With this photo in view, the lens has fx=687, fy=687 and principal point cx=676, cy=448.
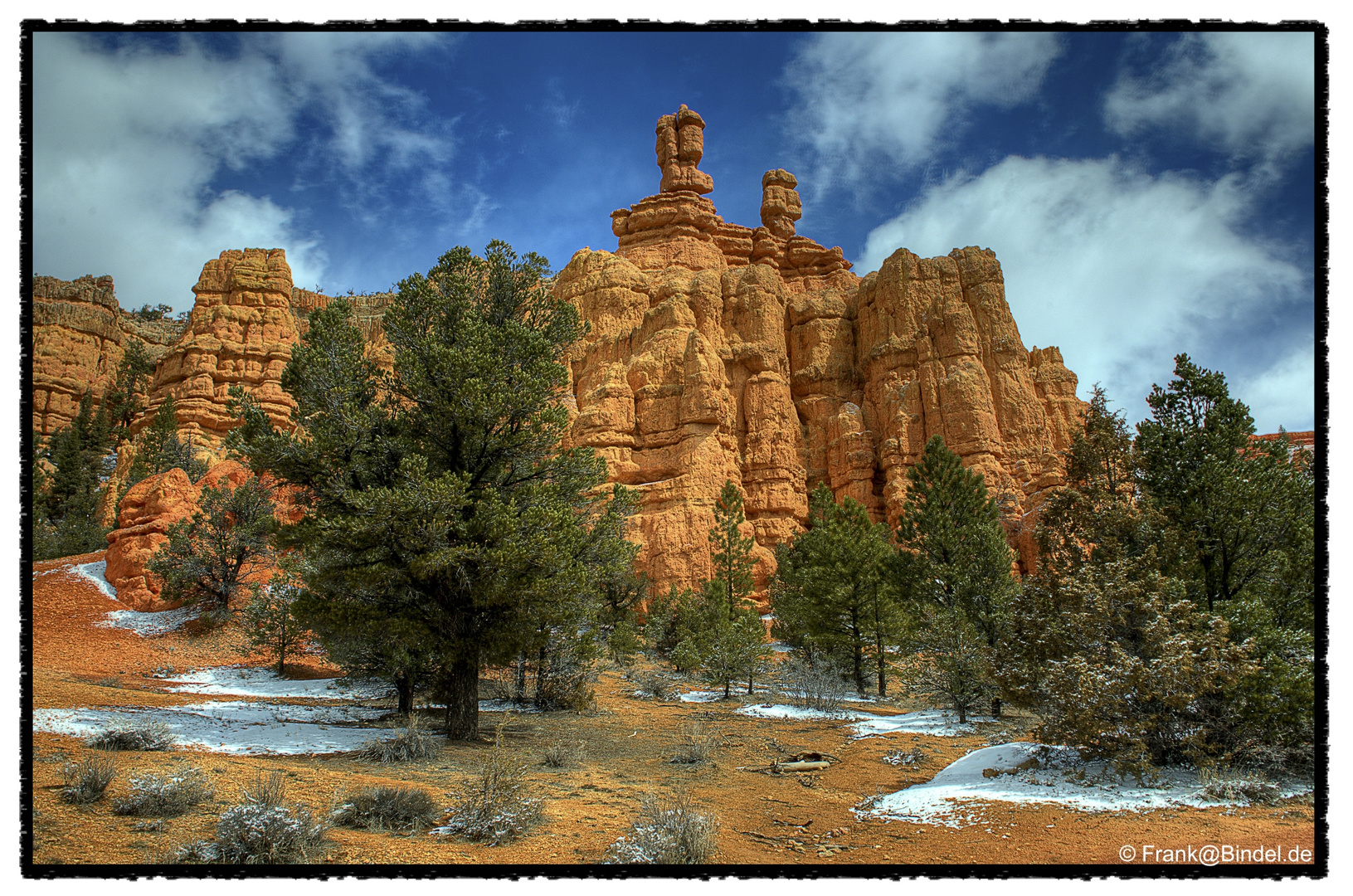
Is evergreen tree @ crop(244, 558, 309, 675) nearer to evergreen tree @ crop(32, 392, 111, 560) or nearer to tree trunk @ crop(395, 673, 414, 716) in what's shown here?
tree trunk @ crop(395, 673, 414, 716)

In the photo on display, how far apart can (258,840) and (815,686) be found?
1529 centimetres

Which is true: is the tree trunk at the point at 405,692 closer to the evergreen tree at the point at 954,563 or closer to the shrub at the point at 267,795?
the shrub at the point at 267,795

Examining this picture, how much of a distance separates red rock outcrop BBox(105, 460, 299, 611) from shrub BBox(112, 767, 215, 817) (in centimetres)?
1845

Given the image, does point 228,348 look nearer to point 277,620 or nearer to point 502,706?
point 277,620

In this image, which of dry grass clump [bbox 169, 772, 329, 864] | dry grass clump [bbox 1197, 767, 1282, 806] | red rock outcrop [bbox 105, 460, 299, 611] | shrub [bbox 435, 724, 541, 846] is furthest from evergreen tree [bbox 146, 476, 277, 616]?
dry grass clump [bbox 1197, 767, 1282, 806]

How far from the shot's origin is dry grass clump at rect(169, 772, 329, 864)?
4910 mm

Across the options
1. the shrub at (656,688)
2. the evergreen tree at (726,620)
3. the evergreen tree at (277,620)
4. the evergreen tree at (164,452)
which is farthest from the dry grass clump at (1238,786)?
the evergreen tree at (164,452)

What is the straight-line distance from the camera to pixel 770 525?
→ 43.8m

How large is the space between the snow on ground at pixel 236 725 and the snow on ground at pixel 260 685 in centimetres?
222

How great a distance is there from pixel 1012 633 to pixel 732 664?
11.7 m

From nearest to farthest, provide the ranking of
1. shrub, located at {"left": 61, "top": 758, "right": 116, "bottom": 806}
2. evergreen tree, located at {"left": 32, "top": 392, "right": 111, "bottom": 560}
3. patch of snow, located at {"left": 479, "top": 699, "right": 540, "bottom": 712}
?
shrub, located at {"left": 61, "top": 758, "right": 116, "bottom": 806}, patch of snow, located at {"left": 479, "top": 699, "right": 540, "bottom": 712}, evergreen tree, located at {"left": 32, "top": 392, "right": 111, "bottom": 560}

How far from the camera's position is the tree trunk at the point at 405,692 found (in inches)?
570

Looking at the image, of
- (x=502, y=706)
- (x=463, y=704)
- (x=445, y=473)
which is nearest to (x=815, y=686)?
(x=502, y=706)

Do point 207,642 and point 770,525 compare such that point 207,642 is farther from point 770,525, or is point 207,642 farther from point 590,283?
point 590,283
